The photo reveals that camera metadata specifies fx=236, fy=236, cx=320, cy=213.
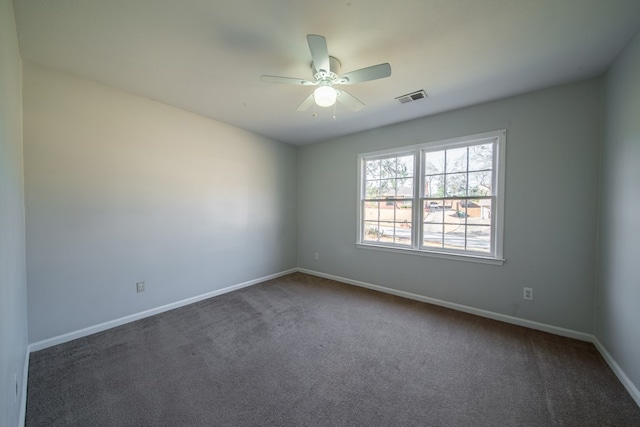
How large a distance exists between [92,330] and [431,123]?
458 cm

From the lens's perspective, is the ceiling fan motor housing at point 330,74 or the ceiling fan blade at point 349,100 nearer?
the ceiling fan motor housing at point 330,74

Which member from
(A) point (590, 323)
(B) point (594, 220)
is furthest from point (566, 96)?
(A) point (590, 323)

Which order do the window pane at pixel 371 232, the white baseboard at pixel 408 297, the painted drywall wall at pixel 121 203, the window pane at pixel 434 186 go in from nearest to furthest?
the white baseboard at pixel 408 297 < the painted drywall wall at pixel 121 203 < the window pane at pixel 434 186 < the window pane at pixel 371 232

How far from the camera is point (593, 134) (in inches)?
90.4

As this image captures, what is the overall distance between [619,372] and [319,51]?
3.29 meters

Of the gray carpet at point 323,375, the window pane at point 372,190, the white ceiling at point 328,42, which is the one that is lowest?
Result: the gray carpet at point 323,375

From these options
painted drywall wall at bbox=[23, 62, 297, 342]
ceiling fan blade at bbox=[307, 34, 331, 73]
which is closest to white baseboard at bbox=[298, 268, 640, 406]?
painted drywall wall at bbox=[23, 62, 297, 342]

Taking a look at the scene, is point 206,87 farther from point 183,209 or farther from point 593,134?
point 593,134

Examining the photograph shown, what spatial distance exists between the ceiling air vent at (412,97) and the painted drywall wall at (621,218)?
1.47 meters

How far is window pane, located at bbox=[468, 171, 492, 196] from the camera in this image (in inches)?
113

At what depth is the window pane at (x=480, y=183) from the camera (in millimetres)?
2871

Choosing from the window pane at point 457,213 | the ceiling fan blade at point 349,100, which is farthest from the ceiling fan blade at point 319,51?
the window pane at point 457,213

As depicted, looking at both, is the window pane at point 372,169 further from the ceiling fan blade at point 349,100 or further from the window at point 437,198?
Result: the ceiling fan blade at point 349,100

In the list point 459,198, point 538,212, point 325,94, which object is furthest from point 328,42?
point 538,212
